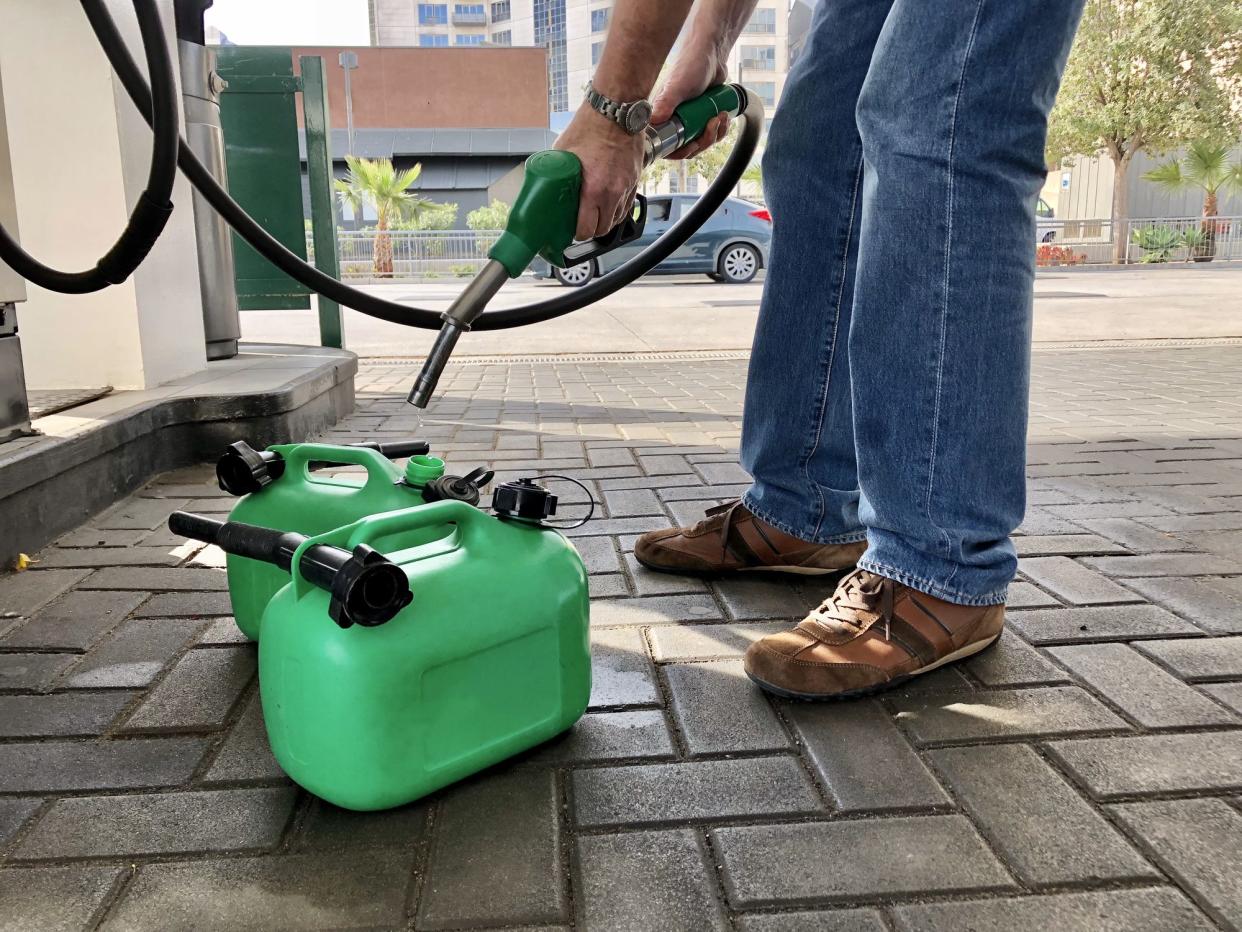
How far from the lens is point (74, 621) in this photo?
1676mm

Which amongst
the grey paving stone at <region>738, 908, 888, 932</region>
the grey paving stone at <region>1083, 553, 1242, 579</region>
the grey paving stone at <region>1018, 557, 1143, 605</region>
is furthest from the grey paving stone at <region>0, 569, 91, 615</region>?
the grey paving stone at <region>1083, 553, 1242, 579</region>

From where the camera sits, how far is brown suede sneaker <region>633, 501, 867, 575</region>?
1.84 metres

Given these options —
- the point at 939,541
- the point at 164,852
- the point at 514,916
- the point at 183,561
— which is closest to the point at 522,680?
the point at 514,916

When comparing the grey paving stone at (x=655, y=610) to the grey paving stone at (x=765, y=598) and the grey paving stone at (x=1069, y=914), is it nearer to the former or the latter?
the grey paving stone at (x=765, y=598)

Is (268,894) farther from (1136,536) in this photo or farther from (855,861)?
(1136,536)

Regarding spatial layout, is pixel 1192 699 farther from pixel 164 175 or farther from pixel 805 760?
pixel 164 175

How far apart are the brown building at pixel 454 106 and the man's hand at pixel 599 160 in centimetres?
3101

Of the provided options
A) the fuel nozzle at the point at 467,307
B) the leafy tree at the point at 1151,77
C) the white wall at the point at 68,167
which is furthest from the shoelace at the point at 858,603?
the leafy tree at the point at 1151,77

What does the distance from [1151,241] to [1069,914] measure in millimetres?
22572

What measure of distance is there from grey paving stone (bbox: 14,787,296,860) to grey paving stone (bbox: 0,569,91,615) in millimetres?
735

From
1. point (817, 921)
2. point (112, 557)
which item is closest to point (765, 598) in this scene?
Answer: point (817, 921)

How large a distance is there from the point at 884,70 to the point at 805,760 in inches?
37.1

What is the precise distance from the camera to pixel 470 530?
120 centimetres

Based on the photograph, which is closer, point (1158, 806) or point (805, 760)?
point (1158, 806)
